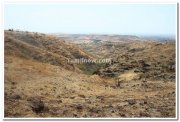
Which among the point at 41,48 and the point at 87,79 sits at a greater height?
the point at 41,48
